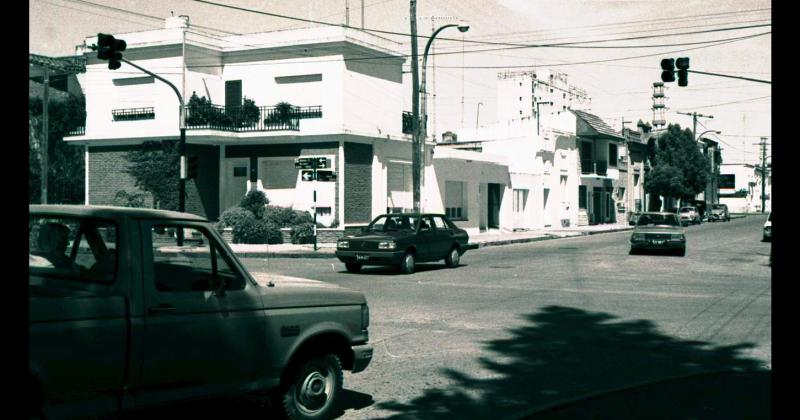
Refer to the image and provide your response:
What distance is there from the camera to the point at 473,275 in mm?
19844

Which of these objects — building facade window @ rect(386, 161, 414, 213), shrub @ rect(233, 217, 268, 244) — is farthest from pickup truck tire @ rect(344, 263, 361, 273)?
building facade window @ rect(386, 161, 414, 213)

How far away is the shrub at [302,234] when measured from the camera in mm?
32969

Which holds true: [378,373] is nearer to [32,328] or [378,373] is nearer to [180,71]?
[32,328]

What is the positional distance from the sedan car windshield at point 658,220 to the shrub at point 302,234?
13.2 metres

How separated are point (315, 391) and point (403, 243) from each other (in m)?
14.0

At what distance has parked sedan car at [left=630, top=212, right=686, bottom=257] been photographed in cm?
2750

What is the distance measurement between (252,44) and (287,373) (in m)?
32.6

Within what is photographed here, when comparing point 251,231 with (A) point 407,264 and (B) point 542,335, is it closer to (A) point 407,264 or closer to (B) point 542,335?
(A) point 407,264

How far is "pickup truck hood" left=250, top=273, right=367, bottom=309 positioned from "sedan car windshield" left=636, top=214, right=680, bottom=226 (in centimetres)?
2422

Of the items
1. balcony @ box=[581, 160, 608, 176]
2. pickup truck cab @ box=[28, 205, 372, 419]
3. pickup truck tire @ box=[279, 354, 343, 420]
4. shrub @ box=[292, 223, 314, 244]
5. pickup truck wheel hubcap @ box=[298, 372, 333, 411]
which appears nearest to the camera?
pickup truck cab @ box=[28, 205, 372, 419]

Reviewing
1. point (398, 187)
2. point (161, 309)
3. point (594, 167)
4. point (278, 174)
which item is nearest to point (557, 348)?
point (161, 309)

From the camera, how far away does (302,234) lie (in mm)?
33000

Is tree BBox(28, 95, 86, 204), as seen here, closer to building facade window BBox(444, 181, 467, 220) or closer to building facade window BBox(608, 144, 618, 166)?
building facade window BBox(444, 181, 467, 220)
